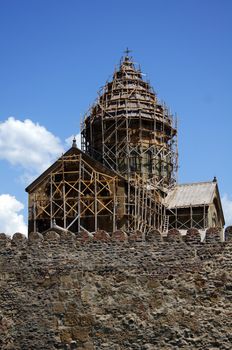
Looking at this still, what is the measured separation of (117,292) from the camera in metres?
16.0

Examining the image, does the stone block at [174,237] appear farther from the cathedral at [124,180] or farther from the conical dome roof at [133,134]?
the conical dome roof at [133,134]

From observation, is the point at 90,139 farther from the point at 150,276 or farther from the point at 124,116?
the point at 150,276

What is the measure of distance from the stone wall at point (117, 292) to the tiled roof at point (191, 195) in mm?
14572

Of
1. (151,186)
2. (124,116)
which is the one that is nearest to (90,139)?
(124,116)

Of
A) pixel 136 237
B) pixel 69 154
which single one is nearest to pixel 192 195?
pixel 69 154

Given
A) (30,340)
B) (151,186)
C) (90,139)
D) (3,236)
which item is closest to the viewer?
(30,340)

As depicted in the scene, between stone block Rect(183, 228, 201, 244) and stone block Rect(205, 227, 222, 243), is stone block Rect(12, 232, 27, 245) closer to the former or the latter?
stone block Rect(183, 228, 201, 244)

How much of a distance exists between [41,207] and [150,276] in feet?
43.7

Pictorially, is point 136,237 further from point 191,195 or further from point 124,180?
point 191,195

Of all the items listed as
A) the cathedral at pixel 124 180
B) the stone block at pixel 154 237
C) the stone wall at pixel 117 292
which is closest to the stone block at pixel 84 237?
the stone wall at pixel 117 292

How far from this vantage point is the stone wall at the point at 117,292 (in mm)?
15164

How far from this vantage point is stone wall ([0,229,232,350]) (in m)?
15.2

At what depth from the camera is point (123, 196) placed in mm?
27891

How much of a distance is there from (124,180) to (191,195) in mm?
5292
